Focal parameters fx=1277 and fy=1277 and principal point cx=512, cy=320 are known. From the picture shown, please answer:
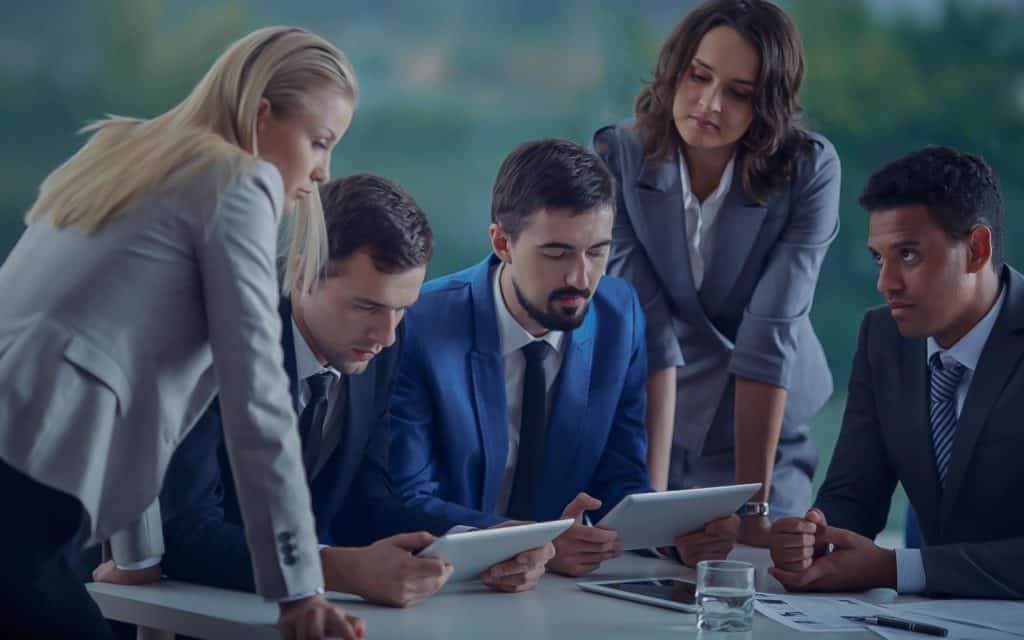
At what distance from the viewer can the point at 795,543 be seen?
7.02 feet

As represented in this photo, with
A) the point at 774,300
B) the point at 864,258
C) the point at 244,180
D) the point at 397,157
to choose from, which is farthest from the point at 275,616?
the point at 864,258

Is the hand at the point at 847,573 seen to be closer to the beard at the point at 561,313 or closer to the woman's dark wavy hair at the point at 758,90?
the beard at the point at 561,313

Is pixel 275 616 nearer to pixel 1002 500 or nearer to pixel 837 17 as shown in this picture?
pixel 1002 500

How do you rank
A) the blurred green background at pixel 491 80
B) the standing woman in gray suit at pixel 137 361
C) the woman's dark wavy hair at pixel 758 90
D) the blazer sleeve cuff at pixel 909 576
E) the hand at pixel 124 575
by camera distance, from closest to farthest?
the standing woman in gray suit at pixel 137 361
the hand at pixel 124 575
the blazer sleeve cuff at pixel 909 576
the woman's dark wavy hair at pixel 758 90
the blurred green background at pixel 491 80

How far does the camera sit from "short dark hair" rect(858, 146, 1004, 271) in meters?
2.46

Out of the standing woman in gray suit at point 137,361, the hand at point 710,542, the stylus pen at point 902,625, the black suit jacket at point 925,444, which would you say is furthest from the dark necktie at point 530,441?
the standing woman in gray suit at point 137,361

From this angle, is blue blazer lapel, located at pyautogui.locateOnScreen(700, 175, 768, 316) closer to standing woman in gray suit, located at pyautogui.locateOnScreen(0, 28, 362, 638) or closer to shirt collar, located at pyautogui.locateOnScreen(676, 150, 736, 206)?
shirt collar, located at pyautogui.locateOnScreen(676, 150, 736, 206)

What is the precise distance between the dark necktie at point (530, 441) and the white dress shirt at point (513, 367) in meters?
0.02

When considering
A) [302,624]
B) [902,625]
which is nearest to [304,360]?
[302,624]

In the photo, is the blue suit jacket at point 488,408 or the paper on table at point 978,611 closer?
the paper on table at point 978,611

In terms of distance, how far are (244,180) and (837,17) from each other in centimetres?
475

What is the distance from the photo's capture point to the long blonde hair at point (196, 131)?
1618mm

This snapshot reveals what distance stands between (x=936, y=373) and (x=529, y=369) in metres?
0.79

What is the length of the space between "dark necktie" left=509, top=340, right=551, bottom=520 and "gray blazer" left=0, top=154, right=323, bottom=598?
0.97 metres
